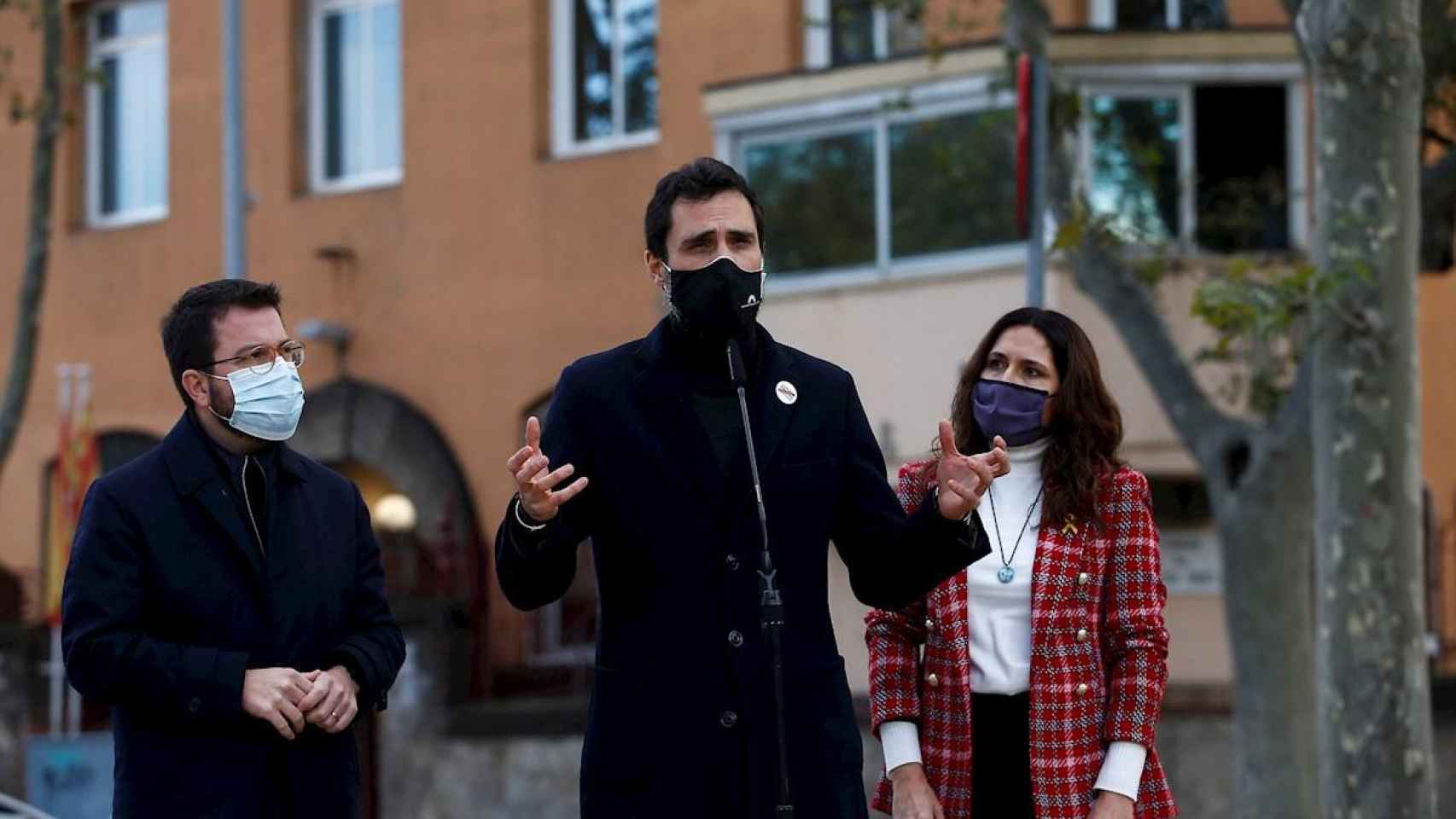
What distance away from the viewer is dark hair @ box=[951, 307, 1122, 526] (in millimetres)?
5984

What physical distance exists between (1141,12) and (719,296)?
15758mm

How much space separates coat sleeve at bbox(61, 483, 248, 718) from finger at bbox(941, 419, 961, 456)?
5.33ft

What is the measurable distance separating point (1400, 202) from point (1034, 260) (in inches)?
73.2

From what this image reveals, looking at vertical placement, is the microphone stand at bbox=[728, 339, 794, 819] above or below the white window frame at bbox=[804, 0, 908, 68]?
below

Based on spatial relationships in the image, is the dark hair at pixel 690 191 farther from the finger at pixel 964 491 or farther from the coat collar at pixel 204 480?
the coat collar at pixel 204 480

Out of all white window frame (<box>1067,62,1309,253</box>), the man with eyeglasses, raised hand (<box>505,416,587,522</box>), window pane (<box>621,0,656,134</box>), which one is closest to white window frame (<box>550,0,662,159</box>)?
window pane (<box>621,0,656,134</box>)

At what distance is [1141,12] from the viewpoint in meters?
20.5

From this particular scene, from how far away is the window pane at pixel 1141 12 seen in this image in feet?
66.9

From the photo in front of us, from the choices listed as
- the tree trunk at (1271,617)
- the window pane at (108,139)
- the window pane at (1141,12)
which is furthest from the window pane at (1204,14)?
the window pane at (108,139)

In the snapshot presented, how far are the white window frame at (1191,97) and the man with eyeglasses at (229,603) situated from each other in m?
13.9

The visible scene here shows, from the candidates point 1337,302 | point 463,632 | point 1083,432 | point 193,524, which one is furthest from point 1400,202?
point 463,632

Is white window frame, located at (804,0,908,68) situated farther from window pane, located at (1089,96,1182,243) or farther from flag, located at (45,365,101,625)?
flag, located at (45,365,101,625)

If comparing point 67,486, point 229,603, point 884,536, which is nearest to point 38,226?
point 67,486

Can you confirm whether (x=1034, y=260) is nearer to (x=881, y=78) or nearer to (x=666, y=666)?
(x=666, y=666)
